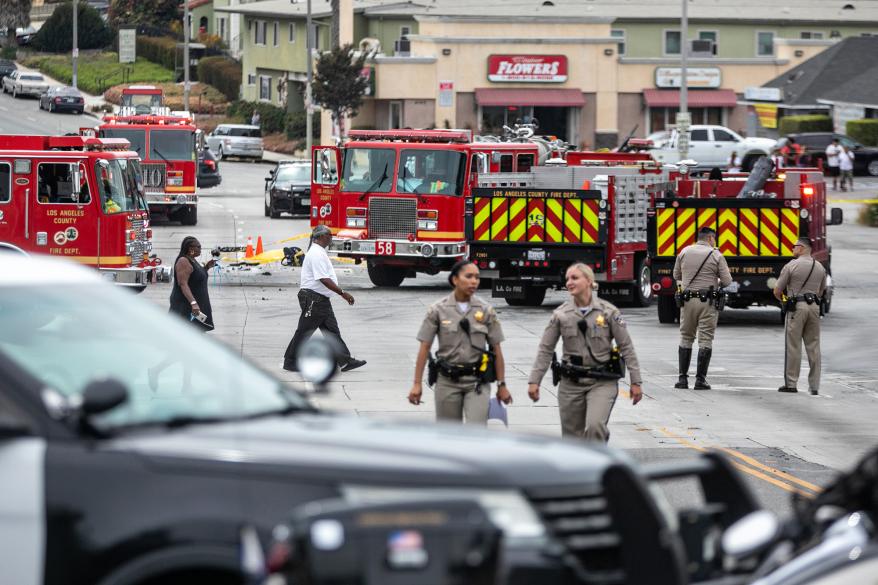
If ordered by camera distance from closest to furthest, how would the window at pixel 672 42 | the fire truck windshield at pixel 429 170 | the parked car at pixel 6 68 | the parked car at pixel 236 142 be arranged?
the fire truck windshield at pixel 429 170 → the parked car at pixel 236 142 → the window at pixel 672 42 → the parked car at pixel 6 68

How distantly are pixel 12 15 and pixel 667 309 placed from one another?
93.3m

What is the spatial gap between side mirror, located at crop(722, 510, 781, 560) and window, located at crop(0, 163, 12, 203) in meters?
21.6

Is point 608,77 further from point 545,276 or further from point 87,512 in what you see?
point 87,512

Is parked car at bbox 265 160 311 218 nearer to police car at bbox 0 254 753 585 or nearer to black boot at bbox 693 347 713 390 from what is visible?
black boot at bbox 693 347 713 390

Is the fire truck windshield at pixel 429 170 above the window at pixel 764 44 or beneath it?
beneath

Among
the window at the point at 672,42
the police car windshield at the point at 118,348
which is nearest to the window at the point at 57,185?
the police car windshield at the point at 118,348

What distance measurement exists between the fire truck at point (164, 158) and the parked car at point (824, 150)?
2322cm

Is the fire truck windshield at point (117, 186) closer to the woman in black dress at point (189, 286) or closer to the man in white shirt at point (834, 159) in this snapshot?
the woman in black dress at point (189, 286)

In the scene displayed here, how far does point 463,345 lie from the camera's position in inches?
468

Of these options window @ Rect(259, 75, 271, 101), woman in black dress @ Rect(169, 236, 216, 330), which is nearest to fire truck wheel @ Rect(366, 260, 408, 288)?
woman in black dress @ Rect(169, 236, 216, 330)

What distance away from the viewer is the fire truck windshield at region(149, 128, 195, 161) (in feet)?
144

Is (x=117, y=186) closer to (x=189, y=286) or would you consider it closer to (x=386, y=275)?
(x=386, y=275)

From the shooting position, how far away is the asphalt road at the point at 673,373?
14656mm

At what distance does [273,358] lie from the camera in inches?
814
